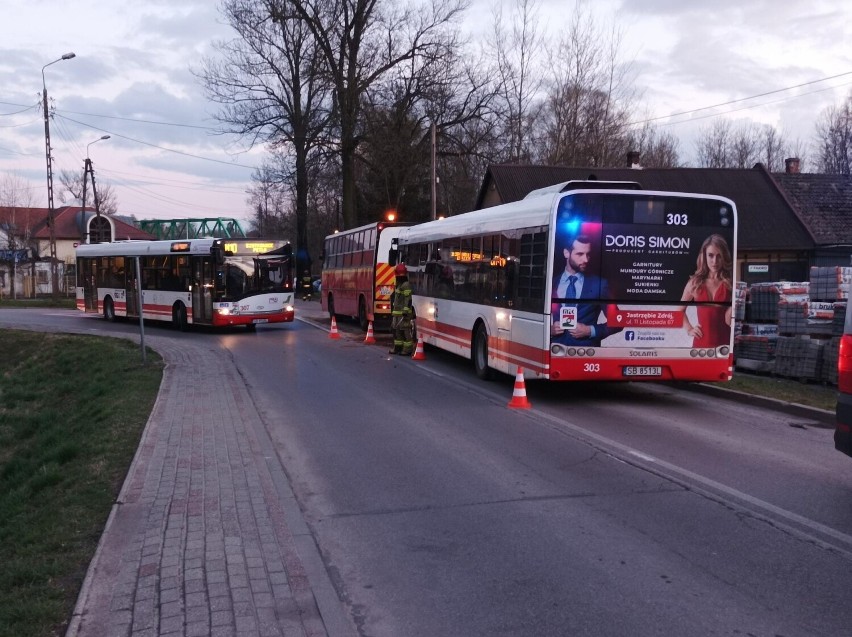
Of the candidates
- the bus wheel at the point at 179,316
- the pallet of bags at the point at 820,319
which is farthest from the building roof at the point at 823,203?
the bus wheel at the point at 179,316

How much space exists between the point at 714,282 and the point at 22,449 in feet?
34.5

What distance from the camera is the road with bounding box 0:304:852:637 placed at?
4.62 metres

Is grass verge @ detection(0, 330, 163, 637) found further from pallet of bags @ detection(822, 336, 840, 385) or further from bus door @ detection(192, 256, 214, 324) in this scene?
pallet of bags @ detection(822, 336, 840, 385)

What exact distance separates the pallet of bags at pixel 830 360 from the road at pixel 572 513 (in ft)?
6.89

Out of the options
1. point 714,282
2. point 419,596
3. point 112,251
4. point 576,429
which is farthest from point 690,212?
point 112,251

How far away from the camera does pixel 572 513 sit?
21.1 feet

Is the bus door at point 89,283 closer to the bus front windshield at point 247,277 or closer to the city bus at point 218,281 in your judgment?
the city bus at point 218,281

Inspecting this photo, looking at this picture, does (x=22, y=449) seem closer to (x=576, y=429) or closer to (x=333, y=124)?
(x=576, y=429)

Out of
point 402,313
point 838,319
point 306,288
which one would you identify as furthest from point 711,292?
point 306,288

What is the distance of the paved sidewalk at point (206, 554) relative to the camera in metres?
4.38

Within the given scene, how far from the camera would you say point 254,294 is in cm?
2450

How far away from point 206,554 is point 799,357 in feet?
37.9

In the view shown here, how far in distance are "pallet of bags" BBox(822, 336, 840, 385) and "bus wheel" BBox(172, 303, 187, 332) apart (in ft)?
61.3

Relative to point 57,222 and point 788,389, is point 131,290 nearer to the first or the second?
point 788,389
